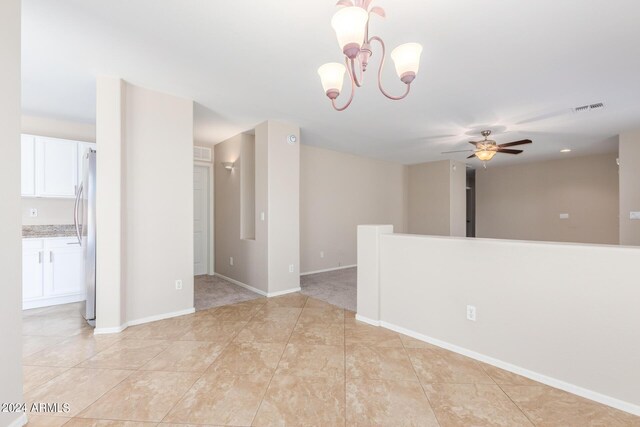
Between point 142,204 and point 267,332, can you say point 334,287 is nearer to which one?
point 267,332

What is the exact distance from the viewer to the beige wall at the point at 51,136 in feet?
12.9

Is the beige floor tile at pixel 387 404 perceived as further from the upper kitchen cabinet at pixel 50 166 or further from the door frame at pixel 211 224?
the upper kitchen cabinet at pixel 50 166

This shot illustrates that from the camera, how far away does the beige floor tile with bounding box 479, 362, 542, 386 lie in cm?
199

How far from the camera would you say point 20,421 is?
1563 millimetres

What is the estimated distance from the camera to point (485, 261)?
2.29 meters

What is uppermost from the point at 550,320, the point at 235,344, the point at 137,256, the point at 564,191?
the point at 564,191

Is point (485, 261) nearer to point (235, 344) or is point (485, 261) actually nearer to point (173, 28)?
point (235, 344)

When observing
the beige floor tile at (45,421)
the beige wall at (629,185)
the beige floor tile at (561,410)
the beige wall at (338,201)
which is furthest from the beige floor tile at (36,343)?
the beige wall at (629,185)

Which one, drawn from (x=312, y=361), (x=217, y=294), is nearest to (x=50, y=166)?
(x=217, y=294)

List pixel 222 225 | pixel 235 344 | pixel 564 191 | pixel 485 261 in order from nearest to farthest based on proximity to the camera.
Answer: pixel 485 261, pixel 235 344, pixel 222 225, pixel 564 191

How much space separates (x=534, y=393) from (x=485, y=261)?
92cm

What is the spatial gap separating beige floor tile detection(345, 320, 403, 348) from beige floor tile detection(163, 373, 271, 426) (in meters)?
0.97

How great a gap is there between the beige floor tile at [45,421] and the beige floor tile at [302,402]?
1123mm

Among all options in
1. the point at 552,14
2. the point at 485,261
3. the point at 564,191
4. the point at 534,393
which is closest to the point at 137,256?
the point at 485,261
